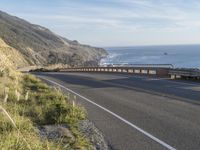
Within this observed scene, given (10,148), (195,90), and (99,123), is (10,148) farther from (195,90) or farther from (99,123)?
(195,90)

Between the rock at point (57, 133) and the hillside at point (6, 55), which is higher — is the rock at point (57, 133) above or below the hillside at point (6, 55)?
below

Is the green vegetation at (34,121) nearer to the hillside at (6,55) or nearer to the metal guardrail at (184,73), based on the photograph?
the hillside at (6,55)

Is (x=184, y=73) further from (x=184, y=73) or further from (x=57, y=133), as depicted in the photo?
(x=57, y=133)

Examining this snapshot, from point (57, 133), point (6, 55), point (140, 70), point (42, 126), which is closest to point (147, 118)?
point (42, 126)

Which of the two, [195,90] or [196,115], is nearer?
[196,115]

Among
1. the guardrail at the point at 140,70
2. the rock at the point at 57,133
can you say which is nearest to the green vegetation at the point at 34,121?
the rock at the point at 57,133

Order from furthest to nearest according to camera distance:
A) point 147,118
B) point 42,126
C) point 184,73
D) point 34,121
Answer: point 184,73, point 147,118, point 34,121, point 42,126

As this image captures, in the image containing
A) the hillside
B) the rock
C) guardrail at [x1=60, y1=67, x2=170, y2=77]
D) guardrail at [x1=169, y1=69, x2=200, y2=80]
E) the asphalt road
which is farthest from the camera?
guardrail at [x1=60, y1=67, x2=170, y2=77]

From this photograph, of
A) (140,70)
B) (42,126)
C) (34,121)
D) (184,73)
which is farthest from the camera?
(140,70)

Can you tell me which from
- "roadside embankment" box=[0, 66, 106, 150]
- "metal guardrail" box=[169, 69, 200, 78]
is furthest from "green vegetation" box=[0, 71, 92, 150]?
"metal guardrail" box=[169, 69, 200, 78]

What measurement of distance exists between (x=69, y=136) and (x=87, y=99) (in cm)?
965

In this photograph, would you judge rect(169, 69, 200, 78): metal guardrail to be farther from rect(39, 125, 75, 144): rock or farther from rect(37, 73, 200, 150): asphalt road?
rect(39, 125, 75, 144): rock

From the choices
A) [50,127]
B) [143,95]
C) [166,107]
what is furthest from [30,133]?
[143,95]

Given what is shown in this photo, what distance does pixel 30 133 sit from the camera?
9.48 meters
